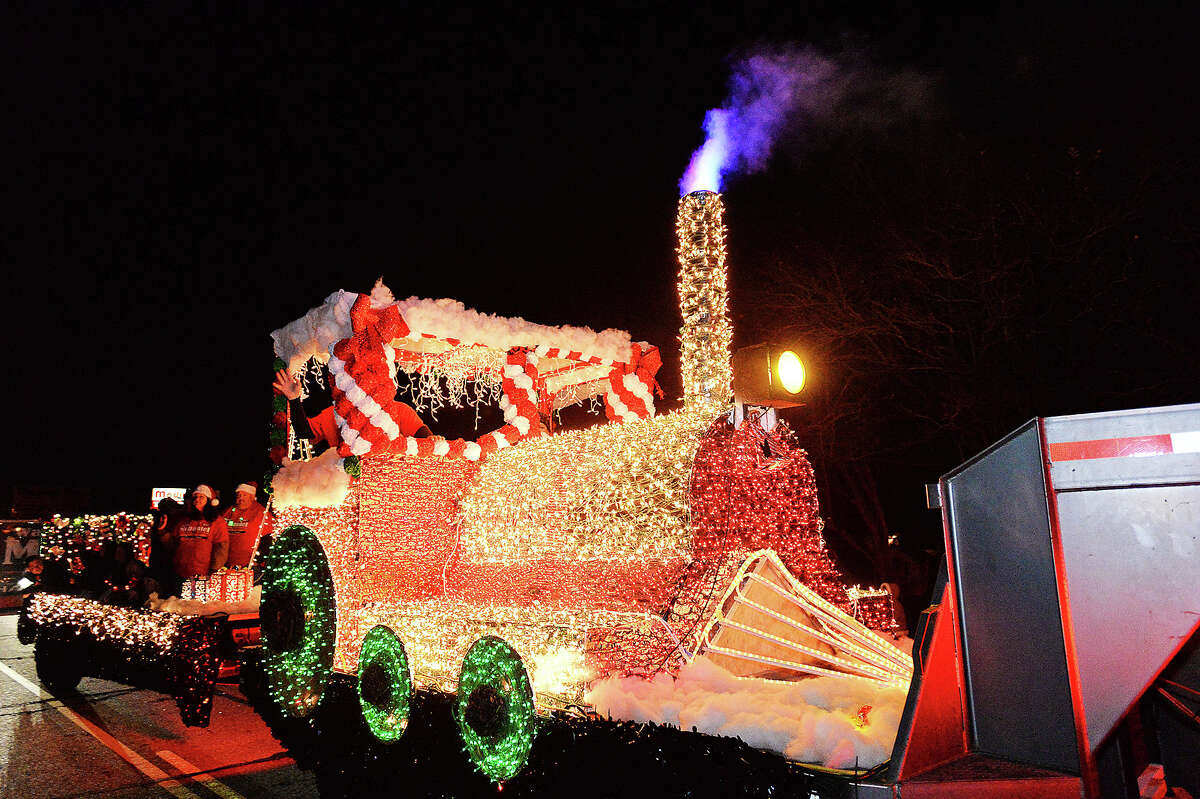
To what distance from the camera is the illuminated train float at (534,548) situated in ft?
13.6

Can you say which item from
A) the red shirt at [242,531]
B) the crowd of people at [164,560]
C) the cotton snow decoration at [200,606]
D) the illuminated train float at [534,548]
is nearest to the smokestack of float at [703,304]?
the illuminated train float at [534,548]

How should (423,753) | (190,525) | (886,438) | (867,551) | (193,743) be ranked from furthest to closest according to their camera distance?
(867,551)
(886,438)
(190,525)
(193,743)
(423,753)

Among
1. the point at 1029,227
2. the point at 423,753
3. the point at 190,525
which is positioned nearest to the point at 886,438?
the point at 1029,227

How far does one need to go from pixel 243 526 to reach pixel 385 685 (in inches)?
300

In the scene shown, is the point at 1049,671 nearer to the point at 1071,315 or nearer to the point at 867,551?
the point at 1071,315

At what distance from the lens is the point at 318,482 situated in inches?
242

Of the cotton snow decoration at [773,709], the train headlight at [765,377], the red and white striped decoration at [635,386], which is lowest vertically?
the cotton snow decoration at [773,709]

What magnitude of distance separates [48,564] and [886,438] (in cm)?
1471

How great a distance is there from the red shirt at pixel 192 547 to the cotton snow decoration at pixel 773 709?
7487mm

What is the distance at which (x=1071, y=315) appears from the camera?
11.4m

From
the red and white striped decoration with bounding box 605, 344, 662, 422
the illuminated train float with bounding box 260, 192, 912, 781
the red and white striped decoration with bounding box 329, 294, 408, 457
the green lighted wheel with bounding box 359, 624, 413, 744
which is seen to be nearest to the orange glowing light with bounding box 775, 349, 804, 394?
the illuminated train float with bounding box 260, 192, 912, 781

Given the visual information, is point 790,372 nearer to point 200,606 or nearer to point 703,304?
point 703,304

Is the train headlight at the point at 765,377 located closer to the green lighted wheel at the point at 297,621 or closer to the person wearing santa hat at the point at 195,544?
the green lighted wheel at the point at 297,621

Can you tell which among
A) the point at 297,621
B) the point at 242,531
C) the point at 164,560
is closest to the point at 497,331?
the point at 297,621
